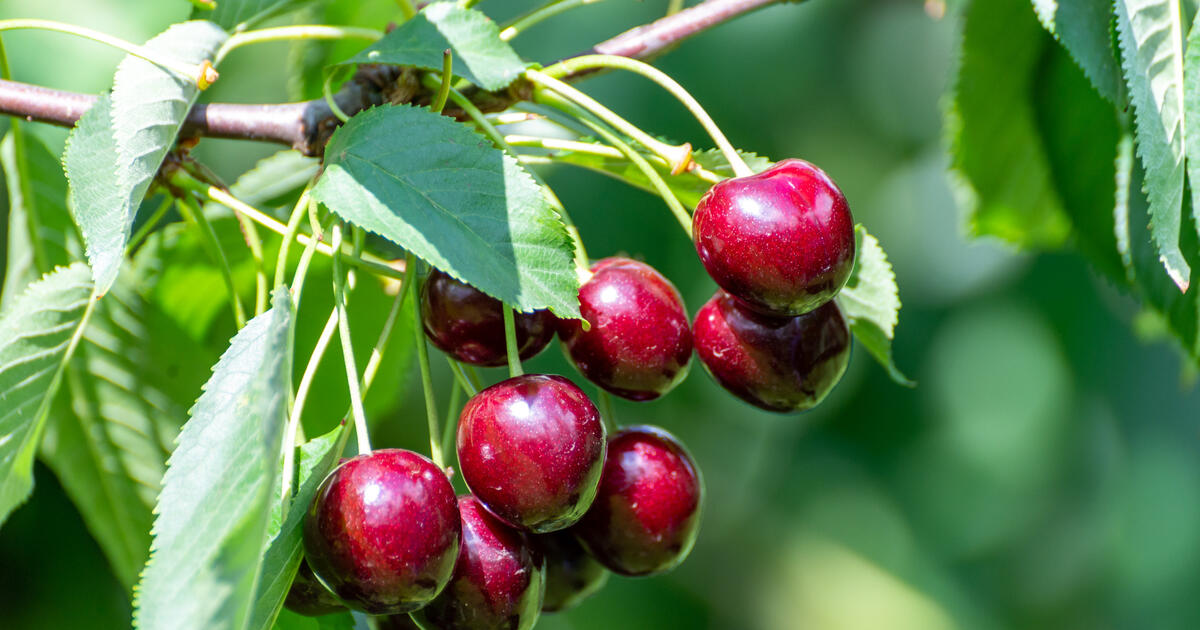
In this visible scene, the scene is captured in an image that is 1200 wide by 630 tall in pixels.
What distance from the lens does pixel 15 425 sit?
1097 mm

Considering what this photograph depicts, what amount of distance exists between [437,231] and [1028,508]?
3.10 metres

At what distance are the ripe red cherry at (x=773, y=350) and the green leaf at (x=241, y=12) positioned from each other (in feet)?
2.06

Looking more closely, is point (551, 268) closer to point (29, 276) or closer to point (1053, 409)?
point (29, 276)

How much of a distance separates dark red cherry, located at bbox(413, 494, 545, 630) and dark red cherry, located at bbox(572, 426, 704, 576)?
0.37 feet

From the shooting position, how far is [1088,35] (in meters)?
1.11

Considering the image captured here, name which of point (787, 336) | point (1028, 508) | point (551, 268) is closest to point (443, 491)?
point (551, 268)

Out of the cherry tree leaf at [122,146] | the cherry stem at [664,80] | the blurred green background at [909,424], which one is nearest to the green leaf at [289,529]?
the cherry tree leaf at [122,146]

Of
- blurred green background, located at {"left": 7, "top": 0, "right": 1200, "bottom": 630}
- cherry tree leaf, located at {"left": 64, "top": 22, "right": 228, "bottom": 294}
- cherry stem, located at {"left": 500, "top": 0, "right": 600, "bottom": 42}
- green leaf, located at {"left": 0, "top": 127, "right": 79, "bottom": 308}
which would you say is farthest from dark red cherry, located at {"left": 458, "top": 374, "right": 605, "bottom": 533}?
blurred green background, located at {"left": 7, "top": 0, "right": 1200, "bottom": 630}

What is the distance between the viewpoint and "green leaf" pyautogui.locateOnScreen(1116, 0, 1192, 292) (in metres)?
0.91

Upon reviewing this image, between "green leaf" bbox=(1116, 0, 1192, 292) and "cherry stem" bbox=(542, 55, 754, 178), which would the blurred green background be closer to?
"cherry stem" bbox=(542, 55, 754, 178)

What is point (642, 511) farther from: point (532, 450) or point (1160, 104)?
point (1160, 104)

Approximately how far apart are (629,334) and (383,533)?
30 centimetres

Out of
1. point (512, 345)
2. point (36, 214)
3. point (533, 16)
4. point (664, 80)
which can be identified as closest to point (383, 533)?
point (512, 345)

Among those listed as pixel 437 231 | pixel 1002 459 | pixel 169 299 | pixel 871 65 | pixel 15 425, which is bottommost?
pixel 1002 459
